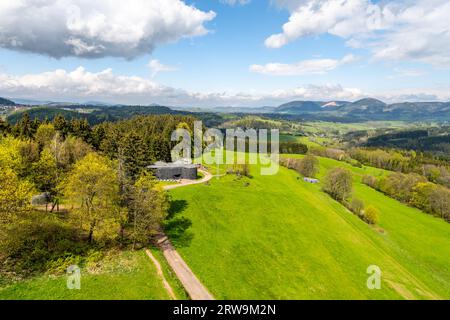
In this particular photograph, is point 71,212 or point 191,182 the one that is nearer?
point 71,212

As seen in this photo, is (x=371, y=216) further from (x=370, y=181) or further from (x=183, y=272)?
(x=183, y=272)

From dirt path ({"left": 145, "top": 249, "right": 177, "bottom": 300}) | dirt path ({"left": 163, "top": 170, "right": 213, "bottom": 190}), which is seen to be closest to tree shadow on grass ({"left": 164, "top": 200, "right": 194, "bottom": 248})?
dirt path ({"left": 145, "top": 249, "right": 177, "bottom": 300})

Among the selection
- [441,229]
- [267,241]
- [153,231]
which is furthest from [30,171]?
[441,229]

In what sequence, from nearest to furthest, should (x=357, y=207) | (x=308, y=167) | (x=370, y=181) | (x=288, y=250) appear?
(x=288, y=250) → (x=357, y=207) → (x=308, y=167) → (x=370, y=181)

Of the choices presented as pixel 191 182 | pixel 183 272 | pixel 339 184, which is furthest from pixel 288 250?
pixel 339 184

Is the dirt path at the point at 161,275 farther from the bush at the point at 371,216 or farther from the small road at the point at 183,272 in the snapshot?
the bush at the point at 371,216

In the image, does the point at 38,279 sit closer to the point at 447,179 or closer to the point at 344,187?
the point at 344,187
